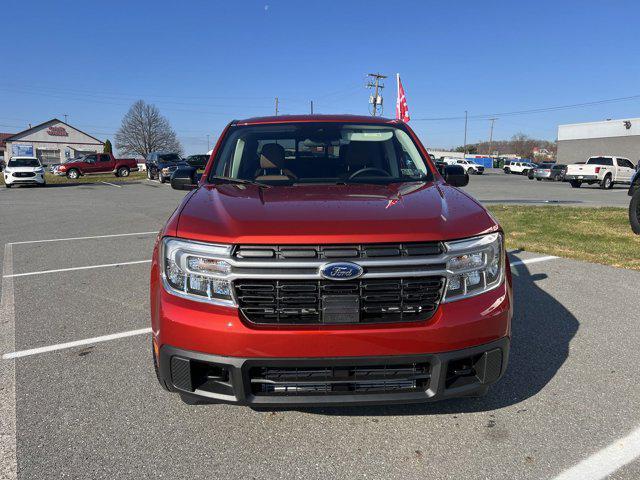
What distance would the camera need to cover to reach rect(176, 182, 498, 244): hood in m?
2.24

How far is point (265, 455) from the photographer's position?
2.41 metres

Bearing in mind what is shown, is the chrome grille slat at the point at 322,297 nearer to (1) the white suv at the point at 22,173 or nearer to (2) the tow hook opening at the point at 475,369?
(2) the tow hook opening at the point at 475,369

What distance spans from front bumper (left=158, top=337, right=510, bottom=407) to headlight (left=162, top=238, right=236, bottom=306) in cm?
27

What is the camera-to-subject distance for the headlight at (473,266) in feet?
7.61

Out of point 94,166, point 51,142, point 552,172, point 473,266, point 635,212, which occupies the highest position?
point 51,142

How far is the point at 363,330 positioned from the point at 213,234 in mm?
825

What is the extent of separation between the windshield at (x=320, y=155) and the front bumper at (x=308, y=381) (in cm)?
149

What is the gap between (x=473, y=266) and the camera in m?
2.39

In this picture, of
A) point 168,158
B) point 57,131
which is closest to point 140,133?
point 57,131

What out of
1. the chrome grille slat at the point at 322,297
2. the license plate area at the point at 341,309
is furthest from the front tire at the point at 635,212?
the license plate area at the point at 341,309

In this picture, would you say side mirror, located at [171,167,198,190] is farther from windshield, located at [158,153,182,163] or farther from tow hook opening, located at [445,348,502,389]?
windshield, located at [158,153,182,163]


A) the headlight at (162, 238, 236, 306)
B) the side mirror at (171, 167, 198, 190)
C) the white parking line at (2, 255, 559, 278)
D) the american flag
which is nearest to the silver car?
the american flag

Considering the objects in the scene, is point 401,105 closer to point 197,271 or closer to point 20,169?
point 197,271

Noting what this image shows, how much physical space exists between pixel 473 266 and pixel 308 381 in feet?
3.16
